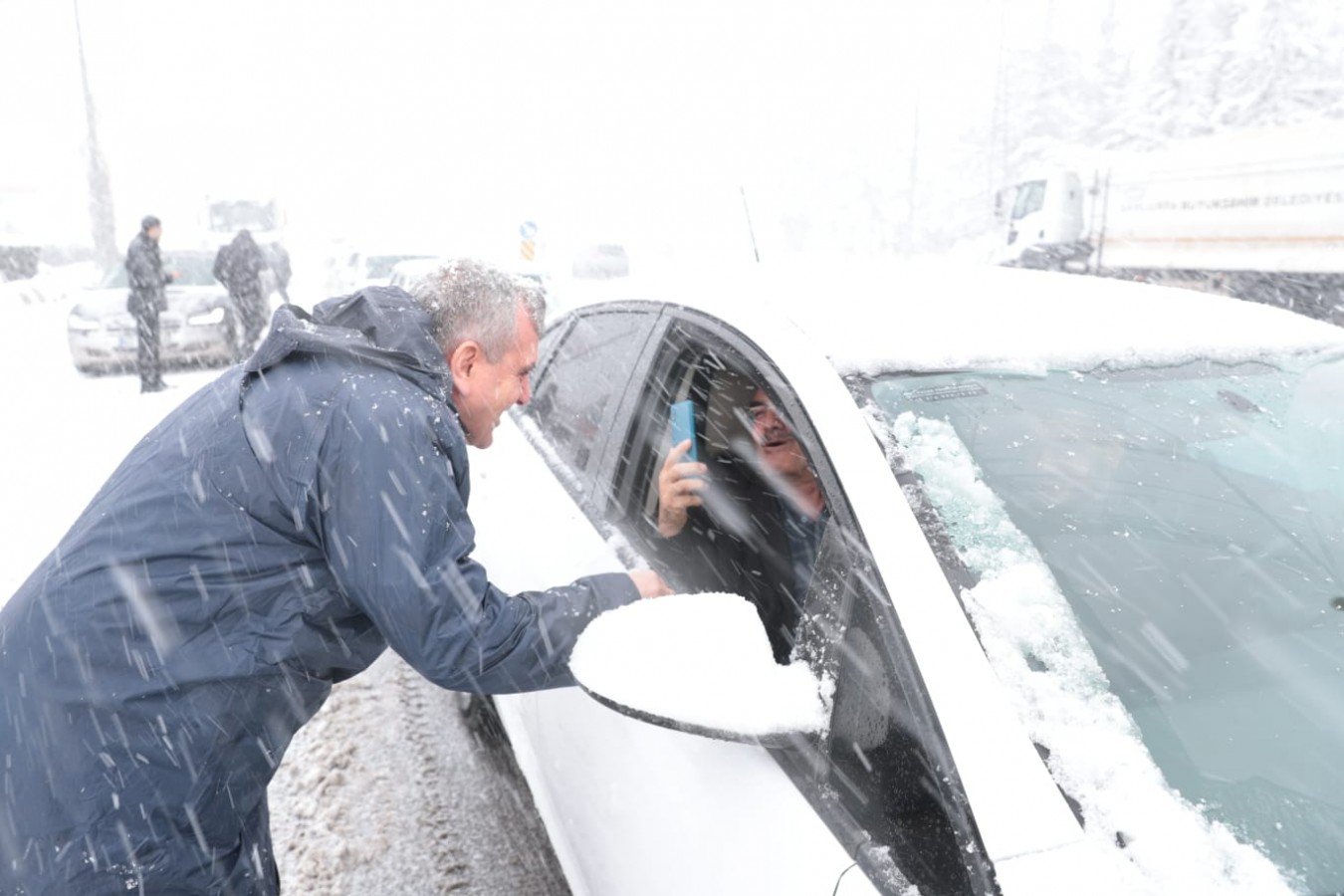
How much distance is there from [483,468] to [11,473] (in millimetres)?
5891

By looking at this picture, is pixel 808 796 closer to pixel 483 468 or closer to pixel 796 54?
pixel 483 468

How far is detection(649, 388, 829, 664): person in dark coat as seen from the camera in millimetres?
2010

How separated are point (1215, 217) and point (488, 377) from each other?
17098 mm

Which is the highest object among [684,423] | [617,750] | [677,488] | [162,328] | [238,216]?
[684,423]

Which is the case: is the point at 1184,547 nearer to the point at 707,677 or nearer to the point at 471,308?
the point at 707,677

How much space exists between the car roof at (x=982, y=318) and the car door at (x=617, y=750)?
223mm

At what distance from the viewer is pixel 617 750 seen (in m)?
1.80

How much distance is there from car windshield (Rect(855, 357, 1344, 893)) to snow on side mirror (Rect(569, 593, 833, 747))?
0.27 m

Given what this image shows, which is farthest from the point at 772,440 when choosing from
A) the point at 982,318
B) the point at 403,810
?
the point at 403,810

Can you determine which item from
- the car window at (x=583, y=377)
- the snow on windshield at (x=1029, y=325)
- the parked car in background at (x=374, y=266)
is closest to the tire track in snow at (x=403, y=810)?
the car window at (x=583, y=377)

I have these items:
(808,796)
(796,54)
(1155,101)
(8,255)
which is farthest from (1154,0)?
(808,796)

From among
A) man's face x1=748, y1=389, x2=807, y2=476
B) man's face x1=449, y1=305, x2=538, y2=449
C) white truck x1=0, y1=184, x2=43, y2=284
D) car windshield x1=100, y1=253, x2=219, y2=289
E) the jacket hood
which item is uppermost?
the jacket hood

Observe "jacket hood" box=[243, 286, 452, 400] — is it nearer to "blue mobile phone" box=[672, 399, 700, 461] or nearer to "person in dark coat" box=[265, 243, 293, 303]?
"blue mobile phone" box=[672, 399, 700, 461]

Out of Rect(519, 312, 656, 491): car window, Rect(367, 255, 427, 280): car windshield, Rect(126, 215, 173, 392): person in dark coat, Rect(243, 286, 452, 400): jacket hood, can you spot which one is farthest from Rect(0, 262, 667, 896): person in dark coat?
Rect(367, 255, 427, 280): car windshield
